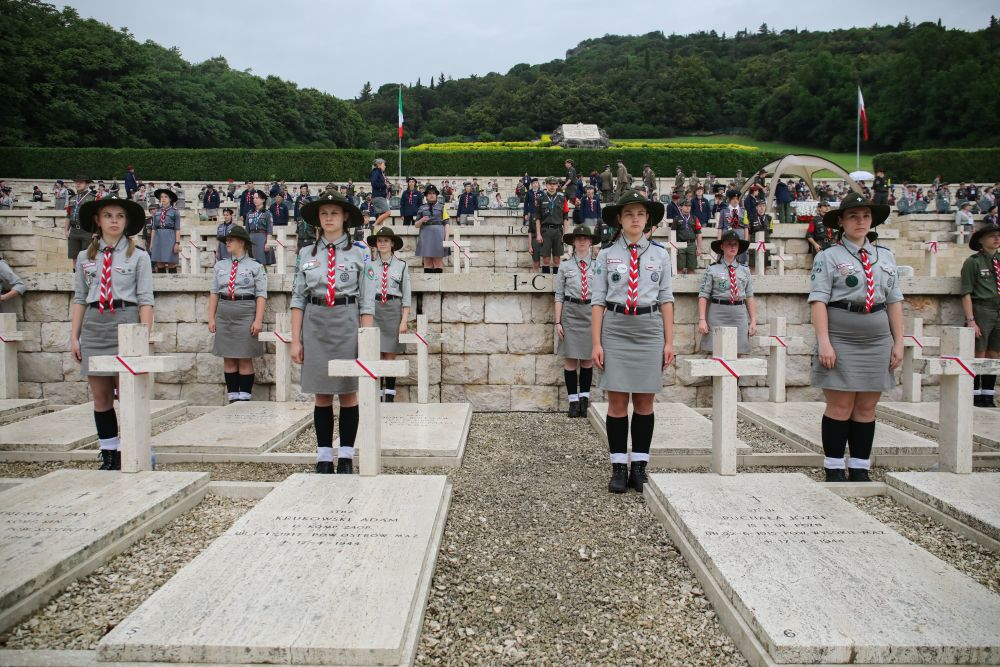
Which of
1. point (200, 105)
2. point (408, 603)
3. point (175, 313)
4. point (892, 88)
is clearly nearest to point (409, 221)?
point (175, 313)

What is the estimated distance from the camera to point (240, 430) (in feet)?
20.2

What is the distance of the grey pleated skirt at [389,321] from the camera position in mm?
7312

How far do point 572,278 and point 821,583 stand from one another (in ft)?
16.0

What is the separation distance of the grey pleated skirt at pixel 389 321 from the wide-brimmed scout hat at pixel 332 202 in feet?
8.13

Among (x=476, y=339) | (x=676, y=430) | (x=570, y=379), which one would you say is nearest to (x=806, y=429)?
(x=676, y=430)

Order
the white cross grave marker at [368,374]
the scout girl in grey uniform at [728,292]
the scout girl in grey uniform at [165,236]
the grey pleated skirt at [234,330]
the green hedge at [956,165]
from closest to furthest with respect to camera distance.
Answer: the white cross grave marker at [368,374]
the scout girl in grey uniform at [728,292]
the grey pleated skirt at [234,330]
the scout girl in grey uniform at [165,236]
the green hedge at [956,165]

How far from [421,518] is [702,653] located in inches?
63.4

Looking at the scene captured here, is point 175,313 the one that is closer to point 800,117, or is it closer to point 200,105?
point 200,105

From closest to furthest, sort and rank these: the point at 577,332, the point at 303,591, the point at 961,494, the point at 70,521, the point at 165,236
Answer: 1. the point at 303,591
2. the point at 70,521
3. the point at 961,494
4. the point at 577,332
5. the point at 165,236

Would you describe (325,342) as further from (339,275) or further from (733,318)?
(733,318)

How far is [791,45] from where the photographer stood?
93438 mm

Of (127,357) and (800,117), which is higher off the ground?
(800,117)

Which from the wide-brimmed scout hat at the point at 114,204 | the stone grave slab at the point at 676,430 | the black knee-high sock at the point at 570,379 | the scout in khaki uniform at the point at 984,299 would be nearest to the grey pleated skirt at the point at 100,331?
the wide-brimmed scout hat at the point at 114,204

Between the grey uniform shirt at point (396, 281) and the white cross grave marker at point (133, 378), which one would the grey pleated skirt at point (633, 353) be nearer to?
the white cross grave marker at point (133, 378)
